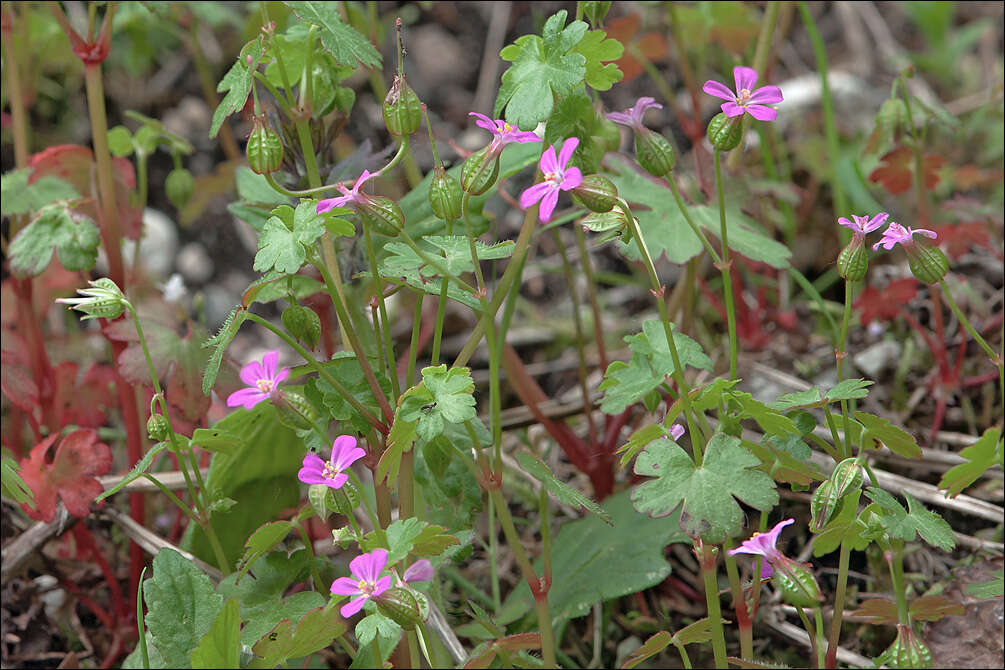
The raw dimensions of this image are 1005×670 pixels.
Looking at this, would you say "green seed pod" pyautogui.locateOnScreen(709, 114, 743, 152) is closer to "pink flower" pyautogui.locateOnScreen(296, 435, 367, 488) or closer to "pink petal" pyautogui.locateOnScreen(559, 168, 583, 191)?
"pink petal" pyautogui.locateOnScreen(559, 168, 583, 191)

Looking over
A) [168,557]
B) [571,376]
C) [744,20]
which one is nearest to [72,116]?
[571,376]

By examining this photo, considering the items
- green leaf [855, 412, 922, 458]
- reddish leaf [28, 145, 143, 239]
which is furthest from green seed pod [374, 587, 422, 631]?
reddish leaf [28, 145, 143, 239]

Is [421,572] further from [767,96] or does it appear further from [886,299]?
[886,299]

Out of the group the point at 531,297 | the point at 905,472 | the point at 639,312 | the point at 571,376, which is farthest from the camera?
the point at 531,297

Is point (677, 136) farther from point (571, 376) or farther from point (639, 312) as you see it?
point (571, 376)

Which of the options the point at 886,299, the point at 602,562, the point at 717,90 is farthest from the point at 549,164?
the point at 886,299

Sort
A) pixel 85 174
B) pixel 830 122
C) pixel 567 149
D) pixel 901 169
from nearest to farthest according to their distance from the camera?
1. pixel 567 149
2. pixel 85 174
3. pixel 901 169
4. pixel 830 122

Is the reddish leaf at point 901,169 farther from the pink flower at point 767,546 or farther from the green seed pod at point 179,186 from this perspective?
the green seed pod at point 179,186
